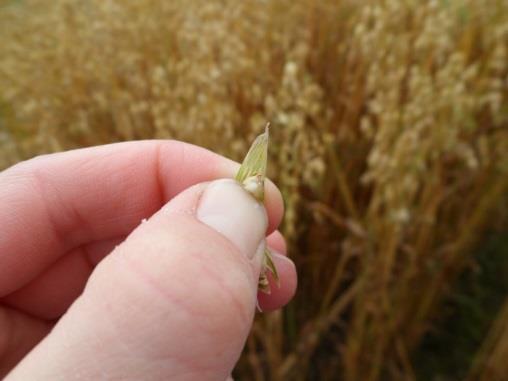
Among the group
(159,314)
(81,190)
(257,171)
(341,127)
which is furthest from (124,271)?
(341,127)

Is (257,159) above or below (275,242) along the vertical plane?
above

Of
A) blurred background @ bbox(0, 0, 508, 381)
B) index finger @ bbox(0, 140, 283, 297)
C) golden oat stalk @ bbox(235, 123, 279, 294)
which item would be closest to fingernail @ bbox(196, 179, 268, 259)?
golden oat stalk @ bbox(235, 123, 279, 294)

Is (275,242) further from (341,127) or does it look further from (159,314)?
(341,127)

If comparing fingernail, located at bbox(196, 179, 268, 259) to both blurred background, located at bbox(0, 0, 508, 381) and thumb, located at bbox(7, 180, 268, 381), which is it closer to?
thumb, located at bbox(7, 180, 268, 381)

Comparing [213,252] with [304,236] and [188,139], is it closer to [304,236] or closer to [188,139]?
[188,139]

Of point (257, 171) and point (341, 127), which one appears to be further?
point (341, 127)

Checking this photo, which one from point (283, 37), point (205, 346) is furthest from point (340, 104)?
point (205, 346)
